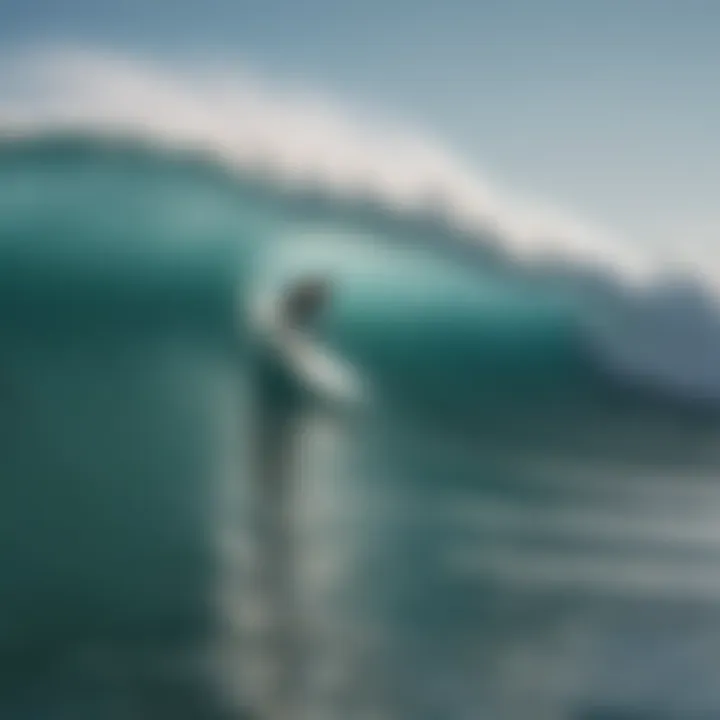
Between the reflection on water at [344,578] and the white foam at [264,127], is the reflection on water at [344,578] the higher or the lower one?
the lower one

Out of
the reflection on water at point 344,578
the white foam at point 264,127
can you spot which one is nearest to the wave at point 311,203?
the white foam at point 264,127

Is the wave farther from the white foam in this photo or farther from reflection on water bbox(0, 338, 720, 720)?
reflection on water bbox(0, 338, 720, 720)

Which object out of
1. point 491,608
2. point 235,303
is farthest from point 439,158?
point 491,608

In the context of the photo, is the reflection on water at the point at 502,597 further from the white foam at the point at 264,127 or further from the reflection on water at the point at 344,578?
the white foam at the point at 264,127

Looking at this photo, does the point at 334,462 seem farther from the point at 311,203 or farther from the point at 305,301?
the point at 311,203

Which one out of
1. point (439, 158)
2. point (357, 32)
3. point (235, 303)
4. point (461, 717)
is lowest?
point (461, 717)

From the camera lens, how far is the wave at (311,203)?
1106mm

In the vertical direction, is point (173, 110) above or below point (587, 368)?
above

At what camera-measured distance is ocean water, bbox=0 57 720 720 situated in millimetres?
1055

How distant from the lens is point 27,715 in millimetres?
1063

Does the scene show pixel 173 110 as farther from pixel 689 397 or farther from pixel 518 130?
pixel 689 397

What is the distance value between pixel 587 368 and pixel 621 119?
32cm


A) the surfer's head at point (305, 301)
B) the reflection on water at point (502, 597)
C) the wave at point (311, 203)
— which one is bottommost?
the reflection on water at point (502, 597)

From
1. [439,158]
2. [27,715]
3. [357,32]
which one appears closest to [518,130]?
[439,158]
